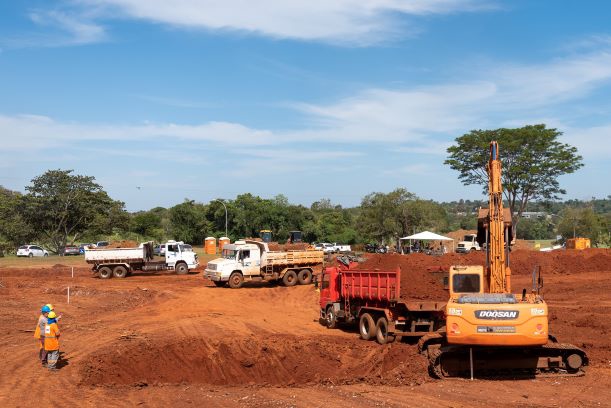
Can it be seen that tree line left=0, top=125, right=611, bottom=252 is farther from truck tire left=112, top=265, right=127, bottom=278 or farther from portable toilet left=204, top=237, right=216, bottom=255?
truck tire left=112, top=265, right=127, bottom=278

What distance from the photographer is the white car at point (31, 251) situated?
65.9 m

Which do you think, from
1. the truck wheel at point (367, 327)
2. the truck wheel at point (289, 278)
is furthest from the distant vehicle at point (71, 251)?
the truck wheel at point (367, 327)

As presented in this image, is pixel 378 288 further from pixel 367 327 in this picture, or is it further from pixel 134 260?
pixel 134 260

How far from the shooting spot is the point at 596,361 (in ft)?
50.1

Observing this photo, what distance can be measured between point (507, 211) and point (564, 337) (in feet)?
16.0

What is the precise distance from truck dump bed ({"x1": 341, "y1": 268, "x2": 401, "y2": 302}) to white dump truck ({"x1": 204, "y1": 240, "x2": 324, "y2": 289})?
51.6 ft

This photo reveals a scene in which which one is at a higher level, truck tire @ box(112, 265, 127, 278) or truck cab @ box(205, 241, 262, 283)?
truck cab @ box(205, 241, 262, 283)

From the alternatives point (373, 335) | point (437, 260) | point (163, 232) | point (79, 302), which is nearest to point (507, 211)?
point (373, 335)

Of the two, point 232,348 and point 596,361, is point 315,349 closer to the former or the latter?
point 232,348

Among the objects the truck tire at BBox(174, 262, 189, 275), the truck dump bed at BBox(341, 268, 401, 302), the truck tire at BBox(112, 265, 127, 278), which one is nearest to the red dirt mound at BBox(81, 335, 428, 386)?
the truck dump bed at BBox(341, 268, 401, 302)

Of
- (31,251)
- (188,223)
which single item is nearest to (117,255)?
(31,251)

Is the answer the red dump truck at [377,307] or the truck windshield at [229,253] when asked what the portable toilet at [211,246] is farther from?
the red dump truck at [377,307]

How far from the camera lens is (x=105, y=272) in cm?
4216

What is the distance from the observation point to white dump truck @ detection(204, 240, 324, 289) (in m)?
36.2
